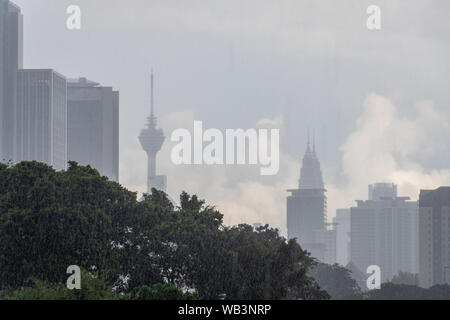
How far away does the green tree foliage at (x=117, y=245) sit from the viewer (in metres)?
62.7

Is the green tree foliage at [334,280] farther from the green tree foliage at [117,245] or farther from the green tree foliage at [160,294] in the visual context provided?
the green tree foliage at [160,294]

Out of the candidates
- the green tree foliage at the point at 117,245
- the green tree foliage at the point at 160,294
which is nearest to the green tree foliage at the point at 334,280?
the green tree foliage at the point at 117,245

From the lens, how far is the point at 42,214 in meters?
63.0

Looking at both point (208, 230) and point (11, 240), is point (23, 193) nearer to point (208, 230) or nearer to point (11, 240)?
point (11, 240)

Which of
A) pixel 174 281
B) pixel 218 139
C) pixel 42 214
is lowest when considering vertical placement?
pixel 174 281

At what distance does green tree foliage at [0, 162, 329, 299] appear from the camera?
6272cm

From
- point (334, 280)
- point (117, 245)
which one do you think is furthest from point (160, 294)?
point (334, 280)

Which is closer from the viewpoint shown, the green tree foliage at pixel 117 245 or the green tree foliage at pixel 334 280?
the green tree foliage at pixel 117 245

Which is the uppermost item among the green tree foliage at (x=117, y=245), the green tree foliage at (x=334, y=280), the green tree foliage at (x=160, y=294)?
the green tree foliage at (x=117, y=245)
